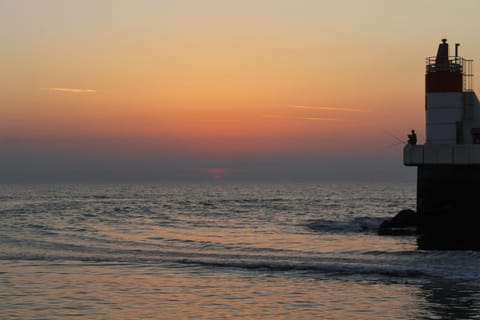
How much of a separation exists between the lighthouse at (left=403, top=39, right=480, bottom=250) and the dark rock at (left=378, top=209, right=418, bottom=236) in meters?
0.68

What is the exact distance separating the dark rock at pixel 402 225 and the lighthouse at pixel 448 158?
681 millimetres

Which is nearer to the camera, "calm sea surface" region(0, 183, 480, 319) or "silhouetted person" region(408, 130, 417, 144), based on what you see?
"calm sea surface" region(0, 183, 480, 319)

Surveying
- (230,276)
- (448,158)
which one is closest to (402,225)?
(448,158)

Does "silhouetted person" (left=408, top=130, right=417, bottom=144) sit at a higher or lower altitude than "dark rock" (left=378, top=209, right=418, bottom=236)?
higher

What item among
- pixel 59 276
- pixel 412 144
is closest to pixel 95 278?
pixel 59 276

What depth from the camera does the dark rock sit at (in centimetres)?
3350

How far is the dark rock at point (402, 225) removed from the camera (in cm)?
3350

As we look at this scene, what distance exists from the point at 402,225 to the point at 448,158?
4398 mm

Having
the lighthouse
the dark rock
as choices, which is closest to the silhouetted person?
the lighthouse

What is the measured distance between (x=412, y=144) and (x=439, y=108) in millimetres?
2455

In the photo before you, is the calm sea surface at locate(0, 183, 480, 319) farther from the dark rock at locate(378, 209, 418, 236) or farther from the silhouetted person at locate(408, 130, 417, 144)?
the silhouetted person at locate(408, 130, 417, 144)

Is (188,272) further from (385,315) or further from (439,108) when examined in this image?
(439,108)

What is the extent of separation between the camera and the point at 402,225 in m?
35.0

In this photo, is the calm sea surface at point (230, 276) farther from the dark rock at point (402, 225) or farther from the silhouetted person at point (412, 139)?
the silhouetted person at point (412, 139)
